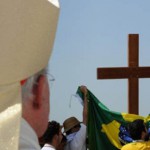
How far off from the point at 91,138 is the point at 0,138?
15.4 ft

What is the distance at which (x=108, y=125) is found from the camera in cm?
564

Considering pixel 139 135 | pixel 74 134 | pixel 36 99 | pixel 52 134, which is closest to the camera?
pixel 36 99

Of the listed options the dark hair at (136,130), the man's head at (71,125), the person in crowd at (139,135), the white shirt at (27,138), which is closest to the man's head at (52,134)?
the person in crowd at (139,135)

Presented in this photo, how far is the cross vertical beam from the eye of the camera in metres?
5.25

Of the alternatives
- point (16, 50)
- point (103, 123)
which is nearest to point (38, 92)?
point (16, 50)

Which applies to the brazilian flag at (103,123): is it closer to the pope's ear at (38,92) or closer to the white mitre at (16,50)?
the pope's ear at (38,92)

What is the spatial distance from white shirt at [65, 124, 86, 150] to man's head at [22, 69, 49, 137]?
11.9 feet

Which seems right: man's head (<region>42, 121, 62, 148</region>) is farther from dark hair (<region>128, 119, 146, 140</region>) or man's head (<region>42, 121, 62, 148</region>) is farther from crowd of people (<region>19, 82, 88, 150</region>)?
crowd of people (<region>19, 82, 88, 150</region>)

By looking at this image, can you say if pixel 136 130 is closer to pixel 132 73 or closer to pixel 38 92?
pixel 132 73

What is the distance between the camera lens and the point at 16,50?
28.3 inches

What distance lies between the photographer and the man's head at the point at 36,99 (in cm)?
84

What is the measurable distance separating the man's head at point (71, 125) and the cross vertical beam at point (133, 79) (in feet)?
2.67

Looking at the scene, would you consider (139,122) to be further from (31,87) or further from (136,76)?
(31,87)

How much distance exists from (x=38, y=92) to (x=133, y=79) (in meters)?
4.48
